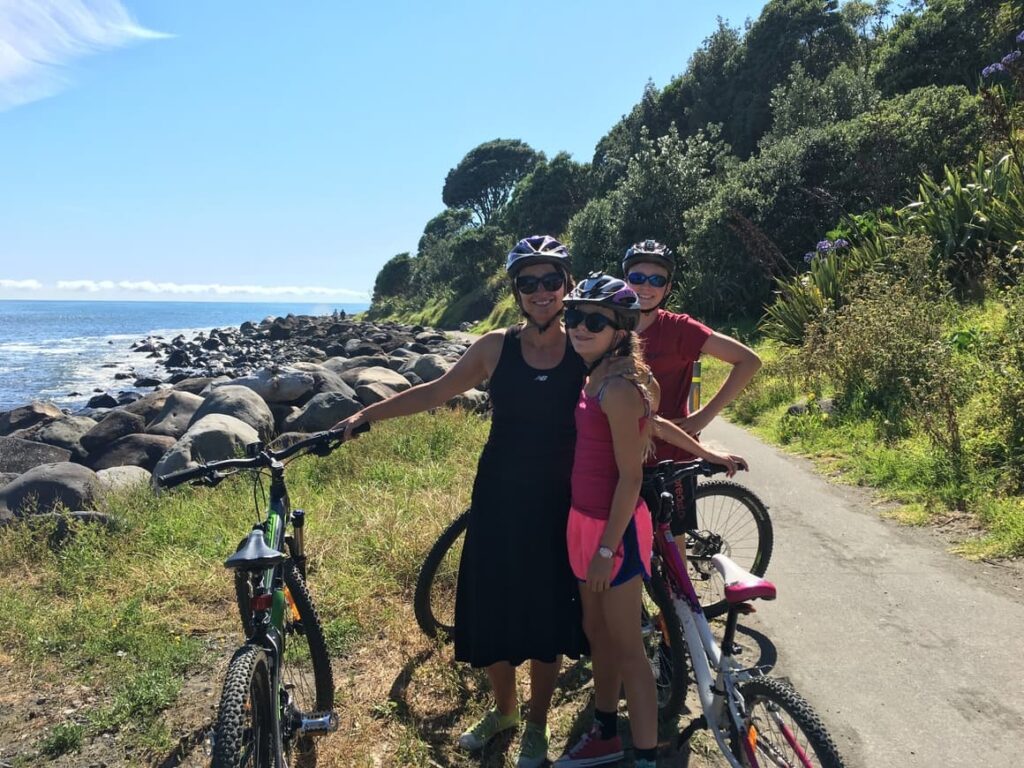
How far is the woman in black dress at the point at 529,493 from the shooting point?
2.81 m

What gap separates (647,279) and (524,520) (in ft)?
4.30

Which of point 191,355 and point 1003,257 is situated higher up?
point 1003,257

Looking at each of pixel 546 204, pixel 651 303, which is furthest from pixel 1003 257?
pixel 546 204

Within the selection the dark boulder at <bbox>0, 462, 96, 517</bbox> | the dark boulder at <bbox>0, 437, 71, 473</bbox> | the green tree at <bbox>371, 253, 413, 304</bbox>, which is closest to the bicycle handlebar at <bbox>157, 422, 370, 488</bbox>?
the dark boulder at <bbox>0, 462, 96, 517</bbox>

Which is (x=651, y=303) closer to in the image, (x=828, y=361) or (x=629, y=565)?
(x=629, y=565)

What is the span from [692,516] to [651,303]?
41.4 inches

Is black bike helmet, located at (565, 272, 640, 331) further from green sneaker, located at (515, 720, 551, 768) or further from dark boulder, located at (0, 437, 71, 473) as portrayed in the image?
dark boulder, located at (0, 437, 71, 473)

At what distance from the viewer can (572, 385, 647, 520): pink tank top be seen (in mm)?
2527

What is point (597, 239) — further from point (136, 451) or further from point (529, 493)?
point (529, 493)

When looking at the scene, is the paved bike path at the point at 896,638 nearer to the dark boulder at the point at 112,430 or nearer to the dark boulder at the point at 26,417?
the dark boulder at the point at 112,430

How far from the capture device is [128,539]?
18.6 feet

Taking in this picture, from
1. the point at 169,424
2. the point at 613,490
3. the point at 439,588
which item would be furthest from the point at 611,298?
the point at 169,424

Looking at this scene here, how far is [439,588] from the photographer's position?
169 inches

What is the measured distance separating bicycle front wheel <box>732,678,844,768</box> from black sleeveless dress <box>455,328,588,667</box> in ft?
2.33
